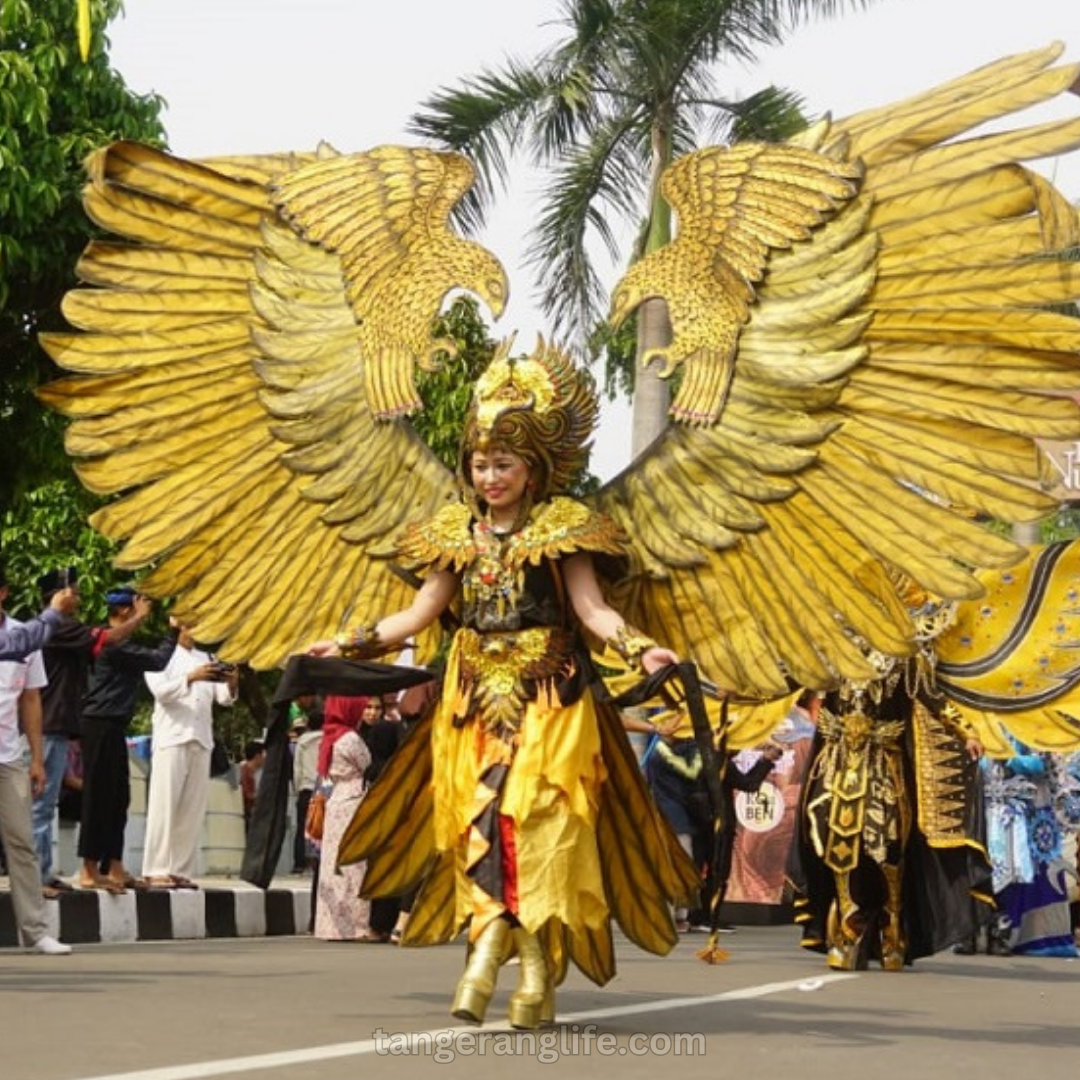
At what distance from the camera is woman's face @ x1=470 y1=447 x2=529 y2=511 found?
327 inches

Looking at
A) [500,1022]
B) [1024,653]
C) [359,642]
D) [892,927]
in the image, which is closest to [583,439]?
[359,642]

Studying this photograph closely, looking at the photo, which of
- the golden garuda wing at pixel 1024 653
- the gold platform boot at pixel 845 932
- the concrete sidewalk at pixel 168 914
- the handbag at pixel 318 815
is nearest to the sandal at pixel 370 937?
the handbag at pixel 318 815

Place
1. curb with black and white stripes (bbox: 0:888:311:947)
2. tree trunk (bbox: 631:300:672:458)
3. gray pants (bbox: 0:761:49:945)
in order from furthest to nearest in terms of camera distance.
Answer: tree trunk (bbox: 631:300:672:458)
curb with black and white stripes (bbox: 0:888:311:947)
gray pants (bbox: 0:761:49:945)

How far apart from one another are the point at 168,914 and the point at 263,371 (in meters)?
6.51

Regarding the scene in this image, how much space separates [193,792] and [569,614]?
731 cm

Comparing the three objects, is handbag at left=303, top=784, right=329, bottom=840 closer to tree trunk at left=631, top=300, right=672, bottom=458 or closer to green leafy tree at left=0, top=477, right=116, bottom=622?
Answer: tree trunk at left=631, top=300, right=672, bottom=458

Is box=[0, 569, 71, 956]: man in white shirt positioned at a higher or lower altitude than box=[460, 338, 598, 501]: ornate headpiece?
lower

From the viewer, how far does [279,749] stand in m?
8.50

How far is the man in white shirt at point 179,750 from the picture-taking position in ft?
49.7

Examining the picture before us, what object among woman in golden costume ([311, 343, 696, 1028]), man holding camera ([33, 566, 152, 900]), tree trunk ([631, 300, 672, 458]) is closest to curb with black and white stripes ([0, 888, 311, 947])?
man holding camera ([33, 566, 152, 900])

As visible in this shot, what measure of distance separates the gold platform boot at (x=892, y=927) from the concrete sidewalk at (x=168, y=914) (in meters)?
3.92

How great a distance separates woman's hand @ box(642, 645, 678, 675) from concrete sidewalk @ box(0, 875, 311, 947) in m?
5.37

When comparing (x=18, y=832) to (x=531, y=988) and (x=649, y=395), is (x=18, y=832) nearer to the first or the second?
(x=531, y=988)

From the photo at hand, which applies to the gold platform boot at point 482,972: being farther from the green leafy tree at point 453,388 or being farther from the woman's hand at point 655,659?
the green leafy tree at point 453,388
